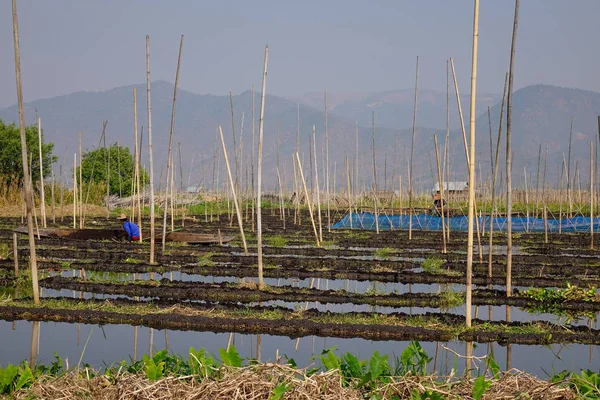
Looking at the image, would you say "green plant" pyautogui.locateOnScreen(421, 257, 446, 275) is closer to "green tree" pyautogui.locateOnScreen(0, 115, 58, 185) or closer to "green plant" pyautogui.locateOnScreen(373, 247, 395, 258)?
"green plant" pyautogui.locateOnScreen(373, 247, 395, 258)

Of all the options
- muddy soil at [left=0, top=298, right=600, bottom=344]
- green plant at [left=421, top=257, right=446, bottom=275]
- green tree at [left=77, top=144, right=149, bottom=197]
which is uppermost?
green tree at [left=77, top=144, right=149, bottom=197]

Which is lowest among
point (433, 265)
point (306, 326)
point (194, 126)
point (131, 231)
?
point (306, 326)

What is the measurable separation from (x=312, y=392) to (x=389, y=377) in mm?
485

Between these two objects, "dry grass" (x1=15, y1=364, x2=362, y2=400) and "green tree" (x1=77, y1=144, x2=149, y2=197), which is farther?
"green tree" (x1=77, y1=144, x2=149, y2=197)

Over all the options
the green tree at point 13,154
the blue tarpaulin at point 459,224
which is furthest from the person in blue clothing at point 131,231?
the green tree at point 13,154

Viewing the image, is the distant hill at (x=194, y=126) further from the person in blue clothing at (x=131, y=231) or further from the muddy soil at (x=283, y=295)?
the muddy soil at (x=283, y=295)

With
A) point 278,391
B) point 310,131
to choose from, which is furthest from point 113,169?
point 310,131

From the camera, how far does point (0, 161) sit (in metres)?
29.7

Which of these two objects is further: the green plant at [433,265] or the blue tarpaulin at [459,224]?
the blue tarpaulin at [459,224]

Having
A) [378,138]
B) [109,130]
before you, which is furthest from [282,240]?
[109,130]

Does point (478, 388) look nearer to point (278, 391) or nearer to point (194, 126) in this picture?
point (278, 391)

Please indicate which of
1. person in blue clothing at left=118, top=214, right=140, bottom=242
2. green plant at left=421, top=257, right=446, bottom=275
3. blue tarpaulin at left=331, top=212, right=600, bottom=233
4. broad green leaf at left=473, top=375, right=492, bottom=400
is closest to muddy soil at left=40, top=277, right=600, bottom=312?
green plant at left=421, top=257, right=446, bottom=275

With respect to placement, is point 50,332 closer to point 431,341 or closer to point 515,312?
point 431,341

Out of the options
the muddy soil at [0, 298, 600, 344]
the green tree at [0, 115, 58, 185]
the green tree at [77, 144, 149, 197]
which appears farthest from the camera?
the green tree at [77, 144, 149, 197]
